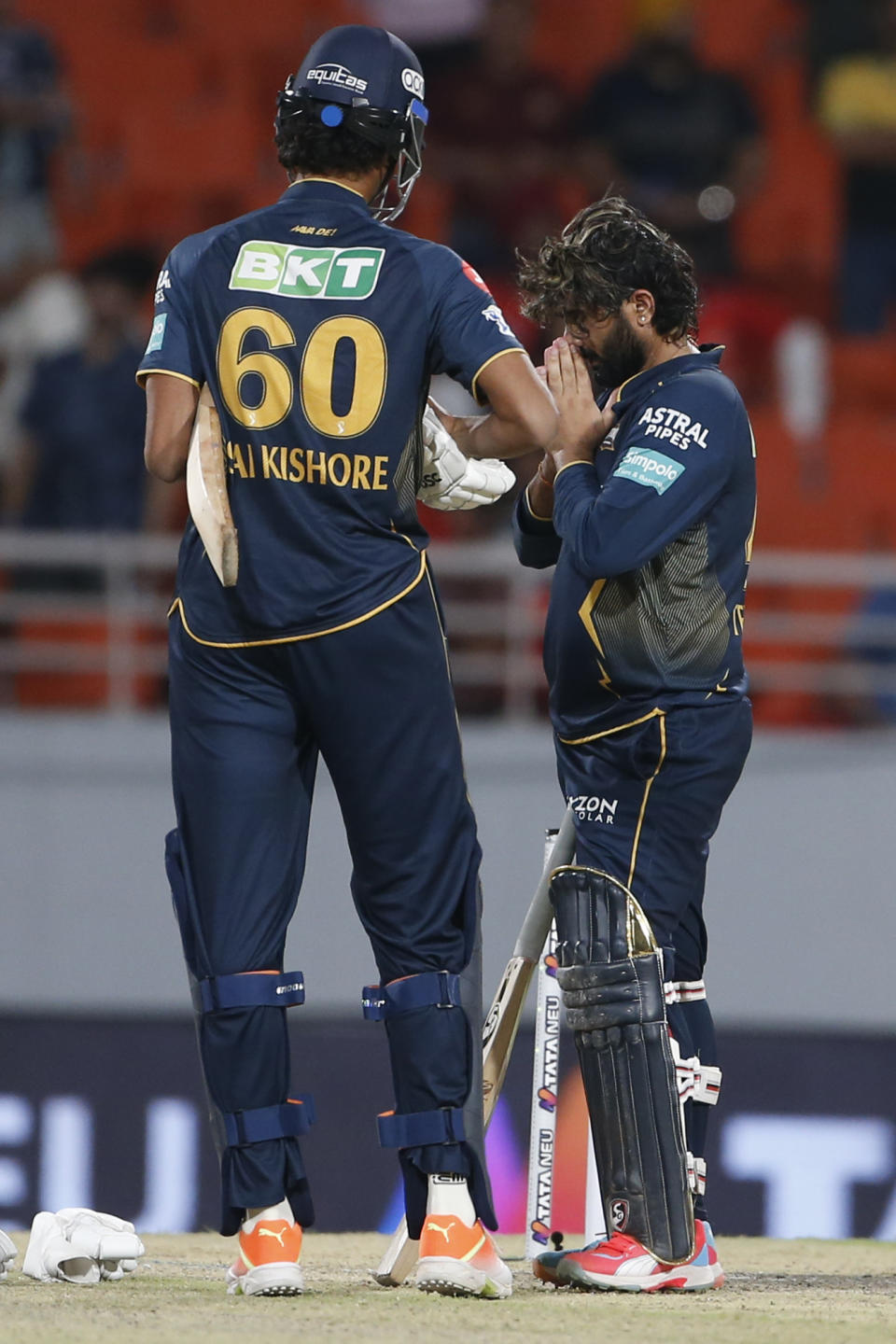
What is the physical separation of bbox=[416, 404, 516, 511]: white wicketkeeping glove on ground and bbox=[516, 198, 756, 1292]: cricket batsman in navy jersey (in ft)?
0.39

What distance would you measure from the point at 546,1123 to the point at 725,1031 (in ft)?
8.10

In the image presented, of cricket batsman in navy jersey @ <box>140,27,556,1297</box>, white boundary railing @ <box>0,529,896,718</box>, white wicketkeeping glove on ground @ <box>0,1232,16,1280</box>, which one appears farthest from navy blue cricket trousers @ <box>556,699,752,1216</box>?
white boundary railing @ <box>0,529,896,718</box>

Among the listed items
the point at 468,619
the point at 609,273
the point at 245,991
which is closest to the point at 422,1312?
the point at 245,991

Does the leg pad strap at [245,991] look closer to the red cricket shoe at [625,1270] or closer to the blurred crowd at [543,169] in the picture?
the red cricket shoe at [625,1270]

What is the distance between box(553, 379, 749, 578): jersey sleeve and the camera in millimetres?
3146

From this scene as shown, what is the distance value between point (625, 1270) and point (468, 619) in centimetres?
444

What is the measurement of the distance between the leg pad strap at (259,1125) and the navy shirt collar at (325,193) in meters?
1.40

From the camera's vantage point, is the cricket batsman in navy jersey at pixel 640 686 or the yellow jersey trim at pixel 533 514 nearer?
the cricket batsman in navy jersey at pixel 640 686

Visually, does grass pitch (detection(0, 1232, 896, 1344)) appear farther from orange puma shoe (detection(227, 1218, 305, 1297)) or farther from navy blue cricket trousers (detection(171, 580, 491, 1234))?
navy blue cricket trousers (detection(171, 580, 491, 1234))

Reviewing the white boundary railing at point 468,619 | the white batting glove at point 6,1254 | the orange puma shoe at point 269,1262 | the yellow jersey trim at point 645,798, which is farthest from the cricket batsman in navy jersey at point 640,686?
the white boundary railing at point 468,619

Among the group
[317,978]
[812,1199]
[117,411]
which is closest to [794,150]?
[117,411]

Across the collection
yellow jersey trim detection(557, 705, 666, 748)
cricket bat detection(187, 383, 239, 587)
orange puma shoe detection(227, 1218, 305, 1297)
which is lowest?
orange puma shoe detection(227, 1218, 305, 1297)

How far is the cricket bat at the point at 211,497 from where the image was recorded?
3068 millimetres

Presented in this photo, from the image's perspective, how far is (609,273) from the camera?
328 cm
